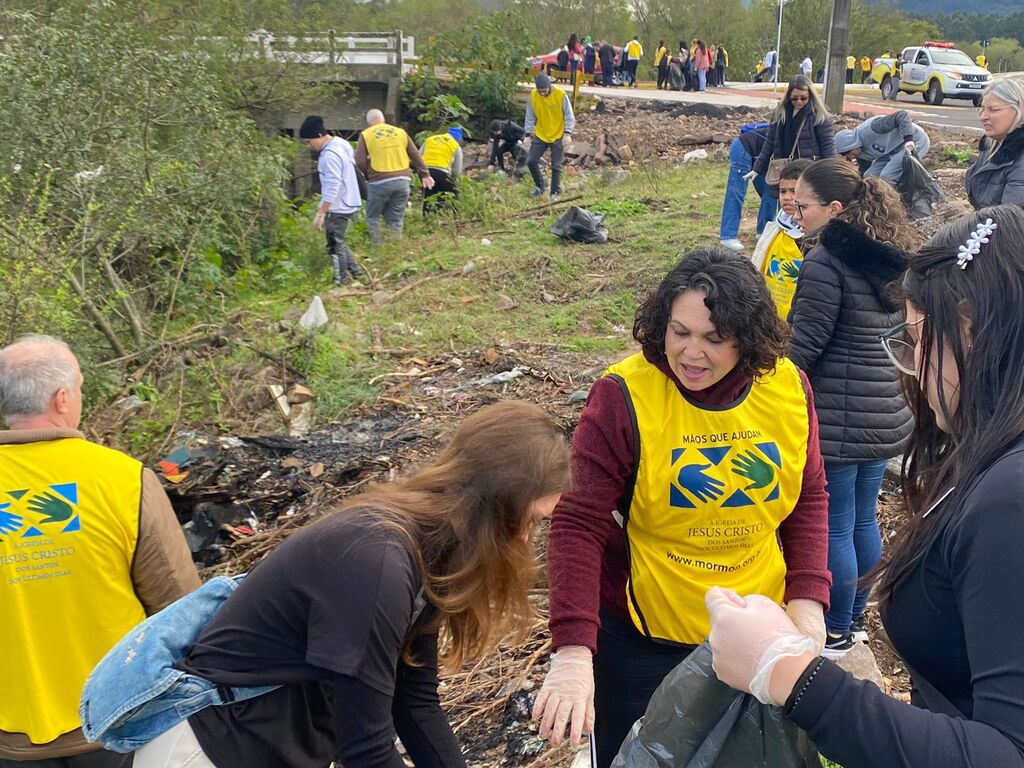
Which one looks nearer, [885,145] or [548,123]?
[885,145]

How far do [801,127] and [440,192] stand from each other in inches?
222

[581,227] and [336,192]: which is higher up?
[336,192]

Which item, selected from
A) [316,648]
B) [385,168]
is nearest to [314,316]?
[385,168]

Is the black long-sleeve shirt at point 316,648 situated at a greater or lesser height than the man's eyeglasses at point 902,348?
lesser

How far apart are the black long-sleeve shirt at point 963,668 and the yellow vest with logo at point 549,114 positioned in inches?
436

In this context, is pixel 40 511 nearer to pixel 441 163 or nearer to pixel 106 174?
pixel 106 174

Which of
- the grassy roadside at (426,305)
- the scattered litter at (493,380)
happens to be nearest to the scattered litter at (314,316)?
the grassy roadside at (426,305)

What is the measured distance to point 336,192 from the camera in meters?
9.56

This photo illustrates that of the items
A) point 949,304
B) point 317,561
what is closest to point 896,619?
point 949,304

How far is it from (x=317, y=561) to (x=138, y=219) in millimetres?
6413

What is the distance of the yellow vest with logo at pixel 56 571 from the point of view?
2.32 metres

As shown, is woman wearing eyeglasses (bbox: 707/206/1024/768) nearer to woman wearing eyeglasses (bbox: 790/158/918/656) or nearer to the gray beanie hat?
woman wearing eyeglasses (bbox: 790/158/918/656)

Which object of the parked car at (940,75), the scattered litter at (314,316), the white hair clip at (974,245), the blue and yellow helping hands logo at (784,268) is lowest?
the scattered litter at (314,316)

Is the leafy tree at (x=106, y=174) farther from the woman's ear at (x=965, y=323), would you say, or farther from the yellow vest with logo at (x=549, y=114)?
the woman's ear at (x=965, y=323)
